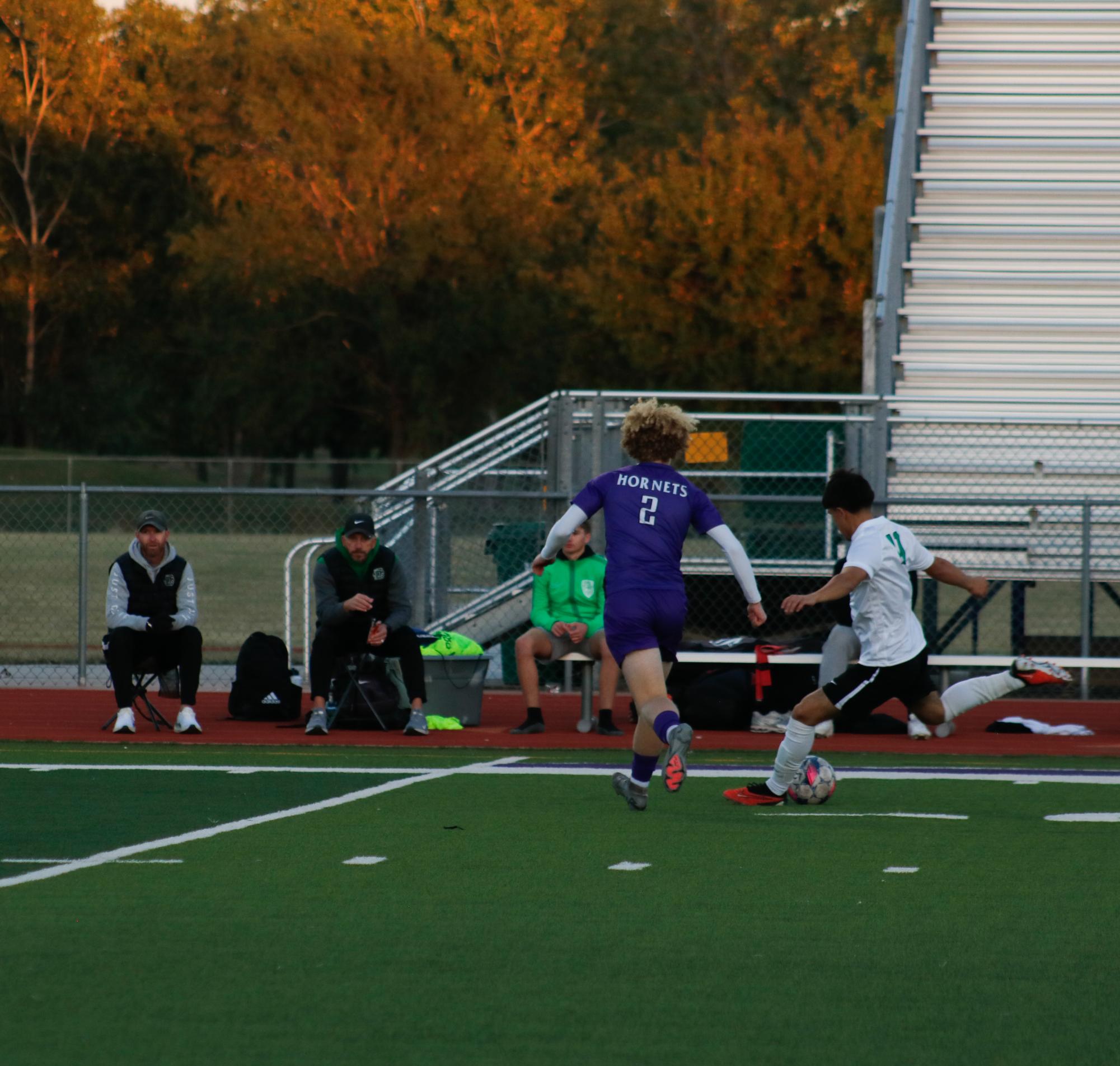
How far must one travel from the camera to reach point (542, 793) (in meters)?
9.11

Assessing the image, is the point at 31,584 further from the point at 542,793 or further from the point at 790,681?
the point at 542,793

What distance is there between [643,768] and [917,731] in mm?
4390

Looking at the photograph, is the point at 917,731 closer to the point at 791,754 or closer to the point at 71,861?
the point at 791,754

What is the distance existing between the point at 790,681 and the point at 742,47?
157 feet

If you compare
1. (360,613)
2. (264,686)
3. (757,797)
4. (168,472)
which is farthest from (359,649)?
(168,472)

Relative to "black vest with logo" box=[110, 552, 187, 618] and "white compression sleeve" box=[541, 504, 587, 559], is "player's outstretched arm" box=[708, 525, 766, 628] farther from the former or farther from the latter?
"black vest with logo" box=[110, 552, 187, 618]

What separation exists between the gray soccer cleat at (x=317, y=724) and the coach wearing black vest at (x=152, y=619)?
0.69 metres

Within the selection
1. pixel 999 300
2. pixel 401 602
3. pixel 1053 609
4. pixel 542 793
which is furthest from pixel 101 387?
pixel 542 793

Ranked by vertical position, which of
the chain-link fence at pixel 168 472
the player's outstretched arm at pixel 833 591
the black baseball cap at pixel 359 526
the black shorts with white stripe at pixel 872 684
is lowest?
the black shorts with white stripe at pixel 872 684

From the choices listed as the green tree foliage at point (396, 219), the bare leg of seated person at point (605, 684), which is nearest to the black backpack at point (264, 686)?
the bare leg of seated person at point (605, 684)

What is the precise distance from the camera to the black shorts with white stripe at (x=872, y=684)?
27.5ft

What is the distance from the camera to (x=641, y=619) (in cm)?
798

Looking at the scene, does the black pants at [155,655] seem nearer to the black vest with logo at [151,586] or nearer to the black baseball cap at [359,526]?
the black vest with logo at [151,586]

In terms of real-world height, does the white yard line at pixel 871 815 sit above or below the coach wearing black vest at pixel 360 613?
below
